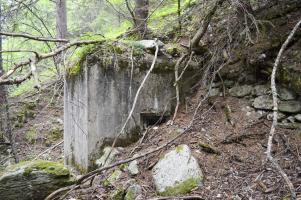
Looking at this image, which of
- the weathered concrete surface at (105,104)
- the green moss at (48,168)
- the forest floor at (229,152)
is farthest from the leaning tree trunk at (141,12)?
the green moss at (48,168)

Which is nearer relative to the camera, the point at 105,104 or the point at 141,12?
the point at 105,104

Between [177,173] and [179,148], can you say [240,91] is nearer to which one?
[179,148]

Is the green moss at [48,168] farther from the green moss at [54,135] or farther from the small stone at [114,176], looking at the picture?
the green moss at [54,135]

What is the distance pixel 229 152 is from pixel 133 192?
52.2 inches

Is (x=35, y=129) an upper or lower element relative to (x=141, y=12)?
lower

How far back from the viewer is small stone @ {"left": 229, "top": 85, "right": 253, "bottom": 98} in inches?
206

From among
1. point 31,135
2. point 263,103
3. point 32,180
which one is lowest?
point 31,135

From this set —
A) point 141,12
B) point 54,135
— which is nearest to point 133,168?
point 141,12

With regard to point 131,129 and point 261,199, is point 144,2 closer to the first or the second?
point 131,129

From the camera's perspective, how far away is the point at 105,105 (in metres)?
5.34

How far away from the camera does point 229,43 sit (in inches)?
211

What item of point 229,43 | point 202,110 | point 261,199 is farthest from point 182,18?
point 261,199

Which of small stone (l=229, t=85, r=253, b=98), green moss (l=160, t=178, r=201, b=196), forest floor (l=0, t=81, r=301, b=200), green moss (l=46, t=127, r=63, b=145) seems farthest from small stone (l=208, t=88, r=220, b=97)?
green moss (l=46, t=127, r=63, b=145)

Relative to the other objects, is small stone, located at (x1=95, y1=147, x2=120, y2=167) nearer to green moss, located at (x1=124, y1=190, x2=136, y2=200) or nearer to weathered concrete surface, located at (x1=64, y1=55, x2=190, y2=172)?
weathered concrete surface, located at (x1=64, y1=55, x2=190, y2=172)
